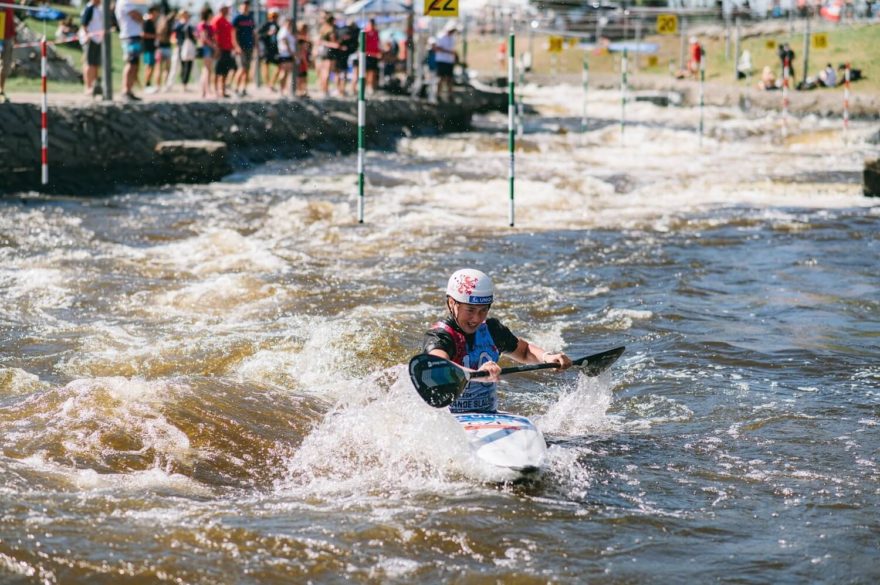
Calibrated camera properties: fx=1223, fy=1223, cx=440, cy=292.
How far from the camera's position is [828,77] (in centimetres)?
3359

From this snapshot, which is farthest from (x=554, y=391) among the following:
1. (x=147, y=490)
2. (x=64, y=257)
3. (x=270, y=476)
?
(x=64, y=257)

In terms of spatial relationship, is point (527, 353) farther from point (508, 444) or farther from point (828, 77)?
point (828, 77)

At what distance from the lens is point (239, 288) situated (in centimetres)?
1044

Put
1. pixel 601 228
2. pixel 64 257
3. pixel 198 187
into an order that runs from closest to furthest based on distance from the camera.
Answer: pixel 64 257, pixel 601 228, pixel 198 187

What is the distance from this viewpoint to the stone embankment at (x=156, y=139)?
51.1 feet

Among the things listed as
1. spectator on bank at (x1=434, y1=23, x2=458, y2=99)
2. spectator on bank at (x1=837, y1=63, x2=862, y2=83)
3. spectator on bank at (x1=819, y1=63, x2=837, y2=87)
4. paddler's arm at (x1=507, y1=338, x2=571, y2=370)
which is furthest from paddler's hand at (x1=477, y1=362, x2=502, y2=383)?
spectator on bank at (x1=837, y1=63, x2=862, y2=83)

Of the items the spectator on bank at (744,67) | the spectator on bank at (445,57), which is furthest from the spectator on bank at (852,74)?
the spectator on bank at (445,57)

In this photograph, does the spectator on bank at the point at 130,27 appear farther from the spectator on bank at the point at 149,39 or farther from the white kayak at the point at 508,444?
the white kayak at the point at 508,444

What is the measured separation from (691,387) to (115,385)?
12.0ft

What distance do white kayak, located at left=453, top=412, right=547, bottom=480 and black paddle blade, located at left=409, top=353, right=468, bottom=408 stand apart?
21cm

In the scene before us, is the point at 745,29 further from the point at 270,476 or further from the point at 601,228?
the point at 270,476

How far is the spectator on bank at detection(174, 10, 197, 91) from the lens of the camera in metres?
20.6

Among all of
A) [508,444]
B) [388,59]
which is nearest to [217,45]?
[388,59]

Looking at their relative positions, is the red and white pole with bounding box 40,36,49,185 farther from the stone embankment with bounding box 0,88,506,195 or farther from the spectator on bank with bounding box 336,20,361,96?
the spectator on bank with bounding box 336,20,361,96
